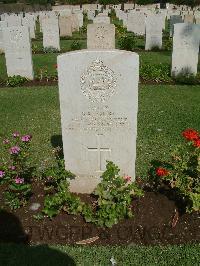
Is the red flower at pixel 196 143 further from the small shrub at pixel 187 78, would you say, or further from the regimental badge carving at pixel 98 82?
the small shrub at pixel 187 78

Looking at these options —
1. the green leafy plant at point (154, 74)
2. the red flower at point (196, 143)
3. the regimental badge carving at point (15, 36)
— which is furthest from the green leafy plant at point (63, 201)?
the regimental badge carving at point (15, 36)

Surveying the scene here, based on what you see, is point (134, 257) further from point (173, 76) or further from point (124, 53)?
point (173, 76)

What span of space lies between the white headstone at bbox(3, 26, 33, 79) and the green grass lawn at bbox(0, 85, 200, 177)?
119 cm

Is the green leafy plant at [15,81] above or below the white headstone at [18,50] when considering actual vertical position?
below

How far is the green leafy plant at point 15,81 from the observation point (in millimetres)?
11695

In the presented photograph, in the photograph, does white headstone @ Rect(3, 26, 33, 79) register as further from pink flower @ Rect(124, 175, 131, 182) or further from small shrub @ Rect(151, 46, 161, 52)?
pink flower @ Rect(124, 175, 131, 182)

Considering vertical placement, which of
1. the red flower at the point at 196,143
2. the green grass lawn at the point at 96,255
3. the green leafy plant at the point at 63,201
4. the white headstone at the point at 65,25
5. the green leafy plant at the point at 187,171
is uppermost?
the white headstone at the point at 65,25

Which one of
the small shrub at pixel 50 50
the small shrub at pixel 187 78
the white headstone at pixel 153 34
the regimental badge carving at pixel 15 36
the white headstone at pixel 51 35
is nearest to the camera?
the small shrub at pixel 187 78

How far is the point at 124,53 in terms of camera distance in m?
4.24

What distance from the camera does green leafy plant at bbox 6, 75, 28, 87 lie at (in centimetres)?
1170

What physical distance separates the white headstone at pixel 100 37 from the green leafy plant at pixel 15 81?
10.3ft

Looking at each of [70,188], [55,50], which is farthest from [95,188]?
[55,50]

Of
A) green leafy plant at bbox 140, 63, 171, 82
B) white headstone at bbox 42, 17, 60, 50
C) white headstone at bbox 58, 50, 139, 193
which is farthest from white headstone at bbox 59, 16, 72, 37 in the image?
white headstone at bbox 58, 50, 139, 193

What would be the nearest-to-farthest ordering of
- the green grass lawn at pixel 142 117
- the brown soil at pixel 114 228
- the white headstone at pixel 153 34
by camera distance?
the brown soil at pixel 114 228, the green grass lawn at pixel 142 117, the white headstone at pixel 153 34
